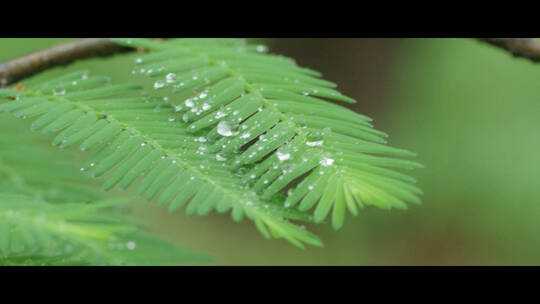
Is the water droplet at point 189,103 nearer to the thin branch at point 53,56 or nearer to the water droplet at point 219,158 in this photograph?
the water droplet at point 219,158

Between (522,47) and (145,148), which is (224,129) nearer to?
(145,148)

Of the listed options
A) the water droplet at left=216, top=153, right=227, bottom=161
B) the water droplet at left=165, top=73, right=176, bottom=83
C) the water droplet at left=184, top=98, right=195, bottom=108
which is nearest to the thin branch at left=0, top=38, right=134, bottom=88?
the water droplet at left=165, top=73, right=176, bottom=83

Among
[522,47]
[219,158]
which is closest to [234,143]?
[219,158]

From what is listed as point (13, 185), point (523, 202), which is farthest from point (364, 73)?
point (13, 185)

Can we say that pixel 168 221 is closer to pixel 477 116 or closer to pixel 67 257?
pixel 477 116

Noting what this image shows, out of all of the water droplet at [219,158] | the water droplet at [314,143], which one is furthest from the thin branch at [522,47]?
the water droplet at [219,158]

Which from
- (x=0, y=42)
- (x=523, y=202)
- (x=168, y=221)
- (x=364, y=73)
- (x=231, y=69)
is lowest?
(x=168, y=221)
